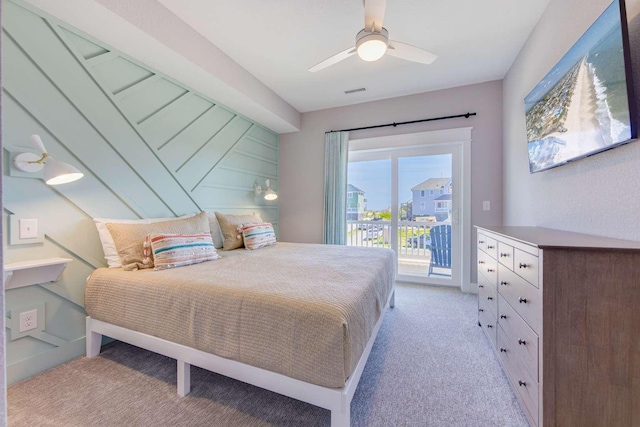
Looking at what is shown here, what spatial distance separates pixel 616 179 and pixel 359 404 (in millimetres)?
1851

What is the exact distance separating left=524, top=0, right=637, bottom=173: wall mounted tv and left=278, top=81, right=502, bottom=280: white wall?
1.30m

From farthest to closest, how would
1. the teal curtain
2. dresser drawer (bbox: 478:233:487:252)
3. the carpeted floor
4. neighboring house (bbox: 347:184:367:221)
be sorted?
neighboring house (bbox: 347:184:367:221) < the teal curtain < dresser drawer (bbox: 478:233:487:252) < the carpeted floor

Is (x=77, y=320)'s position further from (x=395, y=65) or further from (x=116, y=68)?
(x=395, y=65)

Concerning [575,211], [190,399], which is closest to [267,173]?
[190,399]

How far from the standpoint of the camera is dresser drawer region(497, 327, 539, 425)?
139 centimetres

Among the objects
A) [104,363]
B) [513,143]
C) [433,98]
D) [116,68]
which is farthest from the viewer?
[433,98]

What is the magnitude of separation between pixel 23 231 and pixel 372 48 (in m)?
2.59

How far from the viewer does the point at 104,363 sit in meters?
2.02

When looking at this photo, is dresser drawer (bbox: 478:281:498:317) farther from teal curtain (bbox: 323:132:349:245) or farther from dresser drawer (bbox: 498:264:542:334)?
teal curtain (bbox: 323:132:349:245)

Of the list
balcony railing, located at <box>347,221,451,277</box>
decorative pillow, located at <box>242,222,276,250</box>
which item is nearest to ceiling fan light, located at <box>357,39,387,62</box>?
decorative pillow, located at <box>242,222,276,250</box>

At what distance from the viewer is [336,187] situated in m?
4.08

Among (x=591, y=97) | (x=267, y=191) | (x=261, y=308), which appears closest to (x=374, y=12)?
(x=591, y=97)

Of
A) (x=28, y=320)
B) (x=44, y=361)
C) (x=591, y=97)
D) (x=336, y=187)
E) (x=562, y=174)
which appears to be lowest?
(x=44, y=361)

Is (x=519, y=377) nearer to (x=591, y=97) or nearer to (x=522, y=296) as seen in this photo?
(x=522, y=296)
